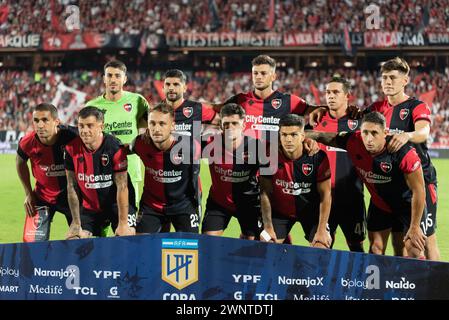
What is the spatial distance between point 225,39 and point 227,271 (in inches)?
1030

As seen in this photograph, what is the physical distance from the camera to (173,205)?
620 cm

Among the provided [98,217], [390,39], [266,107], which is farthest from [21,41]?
[98,217]

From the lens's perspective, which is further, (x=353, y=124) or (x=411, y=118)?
(x=353, y=124)

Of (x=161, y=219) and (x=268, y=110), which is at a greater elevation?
(x=268, y=110)

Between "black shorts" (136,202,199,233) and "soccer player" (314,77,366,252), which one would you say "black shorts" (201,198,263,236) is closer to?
"black shorts" (136,202,199,233)

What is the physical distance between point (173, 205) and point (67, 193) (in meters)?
1.06

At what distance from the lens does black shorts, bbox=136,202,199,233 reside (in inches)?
243

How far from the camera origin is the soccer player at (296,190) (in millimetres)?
5832

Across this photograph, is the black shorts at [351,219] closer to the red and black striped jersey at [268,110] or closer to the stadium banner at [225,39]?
the red and black striped jersey at [268,110]

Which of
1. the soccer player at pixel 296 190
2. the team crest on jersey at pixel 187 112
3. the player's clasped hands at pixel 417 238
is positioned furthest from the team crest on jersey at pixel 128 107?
the player's clasped hands at pixel 417 238

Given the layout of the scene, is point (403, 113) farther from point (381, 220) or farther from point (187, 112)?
point (187, 112)

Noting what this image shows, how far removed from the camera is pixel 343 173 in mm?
6586

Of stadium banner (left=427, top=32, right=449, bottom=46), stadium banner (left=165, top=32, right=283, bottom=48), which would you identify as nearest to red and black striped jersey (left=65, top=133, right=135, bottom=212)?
stadium banner (left=165, top=32, right=283, bottom=48)

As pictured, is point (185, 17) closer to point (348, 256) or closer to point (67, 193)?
point (67, 193)
